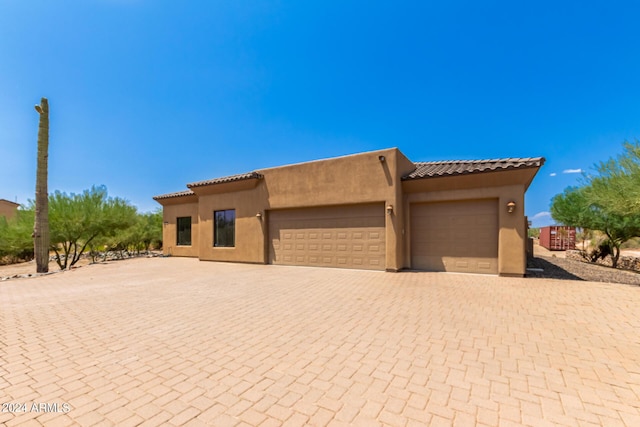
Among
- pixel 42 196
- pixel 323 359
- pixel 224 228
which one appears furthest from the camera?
pixel 224 228

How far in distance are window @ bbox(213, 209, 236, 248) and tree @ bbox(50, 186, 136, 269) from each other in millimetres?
7199

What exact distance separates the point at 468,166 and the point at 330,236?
20.7 ft

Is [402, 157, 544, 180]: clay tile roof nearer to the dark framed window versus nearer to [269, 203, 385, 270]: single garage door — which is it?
[269, 203, 385, 270]: single garage door

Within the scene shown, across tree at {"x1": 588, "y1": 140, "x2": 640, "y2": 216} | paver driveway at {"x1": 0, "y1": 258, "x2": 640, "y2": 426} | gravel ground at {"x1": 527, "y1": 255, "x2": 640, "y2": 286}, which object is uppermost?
tree at {"x1": 588, "y1": 140, "x2": 640, "y2": 216}

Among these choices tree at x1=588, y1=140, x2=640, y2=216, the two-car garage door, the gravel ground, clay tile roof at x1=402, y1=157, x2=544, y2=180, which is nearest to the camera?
tree at x1=588, y1=140, x2=640, y2=216

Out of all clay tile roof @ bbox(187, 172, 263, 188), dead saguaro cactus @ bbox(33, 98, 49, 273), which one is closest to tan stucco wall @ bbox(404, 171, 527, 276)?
clay tile roof @ bbox(187, 172, 263, 188)

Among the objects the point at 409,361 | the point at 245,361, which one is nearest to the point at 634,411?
the point at 409,361

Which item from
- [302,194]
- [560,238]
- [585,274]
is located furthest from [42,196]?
[560,238]

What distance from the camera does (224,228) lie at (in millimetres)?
14984

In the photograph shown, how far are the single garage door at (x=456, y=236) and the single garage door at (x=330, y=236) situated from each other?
1626 millimetres

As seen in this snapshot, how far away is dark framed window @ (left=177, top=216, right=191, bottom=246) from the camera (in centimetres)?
1754

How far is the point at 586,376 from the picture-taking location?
9.98 feet

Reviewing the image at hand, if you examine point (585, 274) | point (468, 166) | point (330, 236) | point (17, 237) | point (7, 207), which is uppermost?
point (468, 166)

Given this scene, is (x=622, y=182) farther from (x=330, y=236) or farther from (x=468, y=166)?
(x=330, y=236)
